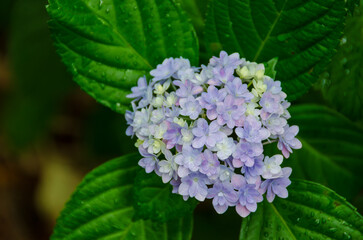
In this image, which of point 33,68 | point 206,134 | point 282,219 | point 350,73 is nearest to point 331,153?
point 350,73

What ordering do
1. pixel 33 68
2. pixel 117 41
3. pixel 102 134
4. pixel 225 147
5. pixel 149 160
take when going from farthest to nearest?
pixel 102 134 → pixel 33 68 → pixel 117 41 → pixel 149 160 → pixel 225 147

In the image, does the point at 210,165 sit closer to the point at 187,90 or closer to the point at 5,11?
the point at 187,90

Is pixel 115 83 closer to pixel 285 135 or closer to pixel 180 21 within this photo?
pixel 180 21

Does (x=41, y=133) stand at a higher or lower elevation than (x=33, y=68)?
lower

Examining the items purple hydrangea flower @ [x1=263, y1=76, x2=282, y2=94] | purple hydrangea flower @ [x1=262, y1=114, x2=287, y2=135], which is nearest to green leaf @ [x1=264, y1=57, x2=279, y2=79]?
purple hydrangea flower @ [x1=263, y1=76, x2=282, y2=94]

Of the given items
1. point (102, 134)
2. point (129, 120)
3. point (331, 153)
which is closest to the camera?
point (129, 120)

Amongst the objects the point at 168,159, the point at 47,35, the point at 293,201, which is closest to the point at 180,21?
the point at 168,159
